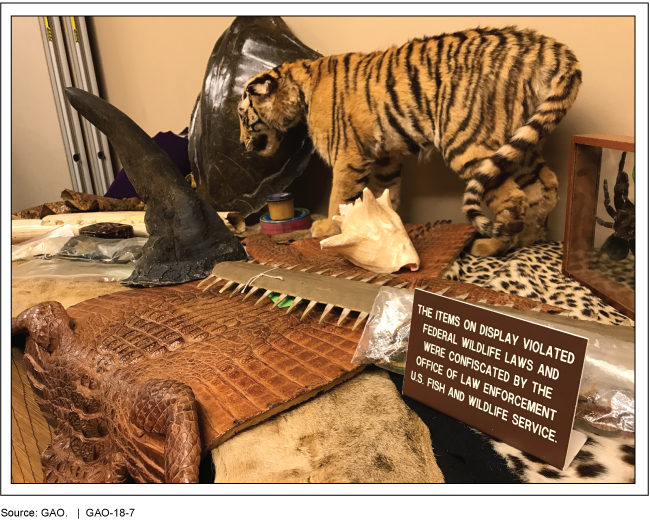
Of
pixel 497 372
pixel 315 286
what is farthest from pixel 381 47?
pixel 497 372

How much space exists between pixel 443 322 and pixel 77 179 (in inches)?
127

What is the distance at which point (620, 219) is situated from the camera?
43.4 inches

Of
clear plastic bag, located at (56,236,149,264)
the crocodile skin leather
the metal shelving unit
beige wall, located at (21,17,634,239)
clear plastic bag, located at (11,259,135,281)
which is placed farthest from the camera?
the metal shelving unit

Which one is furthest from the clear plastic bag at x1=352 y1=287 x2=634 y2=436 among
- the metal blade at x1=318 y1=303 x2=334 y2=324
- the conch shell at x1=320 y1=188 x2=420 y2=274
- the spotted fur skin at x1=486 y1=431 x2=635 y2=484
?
the conch shell at x1=320 y1=188 x2=420 y2=274

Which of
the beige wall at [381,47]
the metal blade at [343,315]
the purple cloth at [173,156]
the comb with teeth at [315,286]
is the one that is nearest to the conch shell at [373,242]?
the comb with teeth at [315,286]

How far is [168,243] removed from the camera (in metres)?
1.44

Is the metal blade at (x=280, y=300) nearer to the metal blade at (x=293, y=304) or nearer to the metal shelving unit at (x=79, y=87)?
the metal blade at (x=293, y=304)

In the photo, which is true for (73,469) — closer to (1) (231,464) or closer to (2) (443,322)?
(1) (231,464)

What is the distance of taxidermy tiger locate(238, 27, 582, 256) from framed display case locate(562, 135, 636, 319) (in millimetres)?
152

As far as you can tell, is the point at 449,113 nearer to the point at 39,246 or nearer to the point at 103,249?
the point at 103,249

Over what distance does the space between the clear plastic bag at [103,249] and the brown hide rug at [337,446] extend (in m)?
1.15

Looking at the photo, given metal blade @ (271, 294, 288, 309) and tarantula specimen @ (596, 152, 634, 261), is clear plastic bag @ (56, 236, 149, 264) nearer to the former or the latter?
metal blade @ (271, 294, 288, 309)

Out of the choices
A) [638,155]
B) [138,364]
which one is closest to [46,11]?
[138,364]

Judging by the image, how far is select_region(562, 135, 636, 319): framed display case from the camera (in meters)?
1.08
